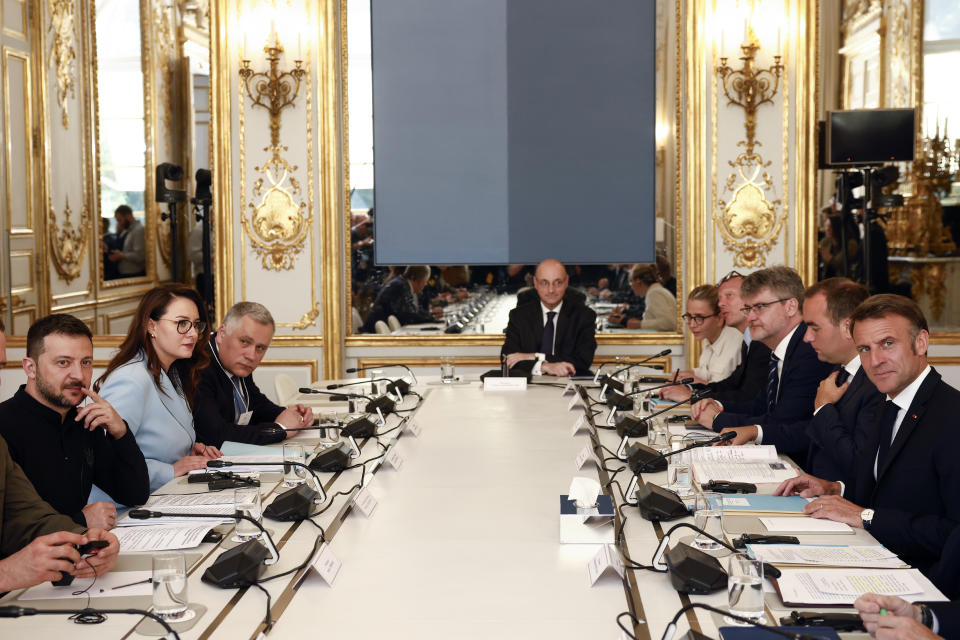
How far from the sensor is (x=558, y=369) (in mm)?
5230

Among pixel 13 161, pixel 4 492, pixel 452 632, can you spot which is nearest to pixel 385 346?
pixel 13 161

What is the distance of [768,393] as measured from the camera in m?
4.04

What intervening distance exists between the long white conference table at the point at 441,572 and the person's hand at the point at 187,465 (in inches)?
4.5

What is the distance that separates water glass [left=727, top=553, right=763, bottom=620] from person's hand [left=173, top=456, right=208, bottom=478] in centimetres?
181

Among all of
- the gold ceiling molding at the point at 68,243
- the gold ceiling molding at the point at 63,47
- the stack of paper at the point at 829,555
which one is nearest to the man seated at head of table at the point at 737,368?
the stack of paper at the point at 829,555

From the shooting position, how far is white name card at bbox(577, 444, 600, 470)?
10.0 feet

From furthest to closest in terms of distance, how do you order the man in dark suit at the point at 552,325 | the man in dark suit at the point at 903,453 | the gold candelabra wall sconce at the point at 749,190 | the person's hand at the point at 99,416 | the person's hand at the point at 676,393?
the gold candelabra wall sconce at the point at 749,190 → the man in dark suit at the point at 552,325 → the person's hand at the point at 676,393 → the person's hand at the point at 99,416 → the man in dark suit at the point at 903,453

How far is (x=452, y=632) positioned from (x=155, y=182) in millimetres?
6963

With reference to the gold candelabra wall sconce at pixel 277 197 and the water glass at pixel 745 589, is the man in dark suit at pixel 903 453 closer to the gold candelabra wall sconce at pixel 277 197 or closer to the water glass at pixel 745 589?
the water glass at pixel 745 589

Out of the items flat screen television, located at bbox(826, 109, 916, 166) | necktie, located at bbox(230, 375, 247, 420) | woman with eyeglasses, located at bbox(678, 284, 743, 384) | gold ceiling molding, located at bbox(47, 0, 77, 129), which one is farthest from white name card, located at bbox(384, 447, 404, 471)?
gold ceiling molding, located at bbox(47, 0, 77, 129)

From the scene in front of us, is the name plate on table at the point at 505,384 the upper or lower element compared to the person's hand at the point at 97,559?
lower

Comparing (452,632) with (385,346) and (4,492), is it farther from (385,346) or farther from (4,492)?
(385,346)

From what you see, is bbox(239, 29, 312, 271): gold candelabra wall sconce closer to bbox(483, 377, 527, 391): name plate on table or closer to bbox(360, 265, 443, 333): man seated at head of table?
bbox(360, 265, 443, 333): man seated at head of table

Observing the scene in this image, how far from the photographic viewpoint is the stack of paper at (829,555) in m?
2.11
